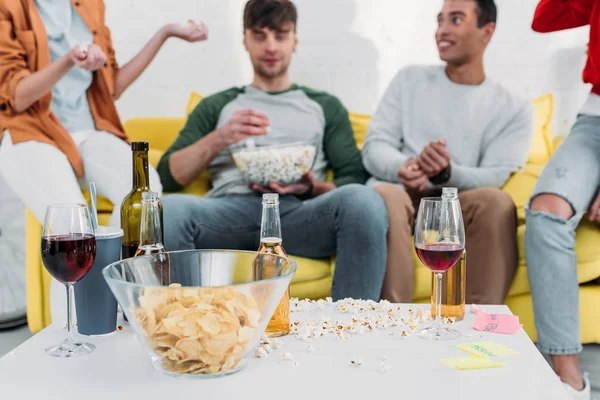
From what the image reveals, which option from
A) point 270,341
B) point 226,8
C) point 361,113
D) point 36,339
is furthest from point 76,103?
point 270,341

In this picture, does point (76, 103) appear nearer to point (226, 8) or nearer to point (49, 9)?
point (49, 9)

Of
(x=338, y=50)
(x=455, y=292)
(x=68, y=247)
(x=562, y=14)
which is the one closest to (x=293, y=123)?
(x=338, y=50)

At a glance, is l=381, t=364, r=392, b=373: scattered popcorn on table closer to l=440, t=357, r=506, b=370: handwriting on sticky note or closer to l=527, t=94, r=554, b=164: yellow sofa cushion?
l=440, t=357, r=506, b=370: handwriting on sticky note

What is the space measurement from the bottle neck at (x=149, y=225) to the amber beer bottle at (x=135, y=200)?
0.41 feet

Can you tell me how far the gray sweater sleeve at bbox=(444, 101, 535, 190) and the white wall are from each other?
0.54 meters

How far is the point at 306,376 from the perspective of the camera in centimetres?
86

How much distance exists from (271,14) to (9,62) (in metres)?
0.96

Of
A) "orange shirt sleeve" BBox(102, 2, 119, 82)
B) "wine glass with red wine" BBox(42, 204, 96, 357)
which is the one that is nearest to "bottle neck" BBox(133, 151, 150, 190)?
"wine glass with red wine" BBox(42, 204, 96, 357)

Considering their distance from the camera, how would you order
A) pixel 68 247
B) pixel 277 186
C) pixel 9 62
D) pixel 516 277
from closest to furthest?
pixel 68 247 < pixel 516 277 < pixel 277 186 < pixel 9 62

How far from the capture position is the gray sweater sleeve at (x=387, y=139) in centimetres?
228

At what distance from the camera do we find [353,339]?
1.03 metres

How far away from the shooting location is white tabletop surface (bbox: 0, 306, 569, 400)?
81cm

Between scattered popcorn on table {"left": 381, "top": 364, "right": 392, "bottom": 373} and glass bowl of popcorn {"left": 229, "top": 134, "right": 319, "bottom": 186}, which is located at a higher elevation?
glass bowl of popcorn {"left": 229, "top": 134, "right": 319, "bottom": 186}

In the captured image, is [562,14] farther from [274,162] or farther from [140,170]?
[140,170]
